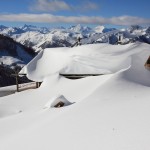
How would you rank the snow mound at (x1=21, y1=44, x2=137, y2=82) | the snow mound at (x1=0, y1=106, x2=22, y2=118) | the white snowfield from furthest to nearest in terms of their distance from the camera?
the snow mound at (x1=21, y1=44, x2=137, y2=82)
the snow mound at (x1=0, y1=106, x2=22, y2=118)
the white snowfield

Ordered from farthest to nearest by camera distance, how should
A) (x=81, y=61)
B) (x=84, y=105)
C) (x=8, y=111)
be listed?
(x=81, y=61) < (x=8, y=111) < (x=84, y=105)

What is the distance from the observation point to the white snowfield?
12.1 meters

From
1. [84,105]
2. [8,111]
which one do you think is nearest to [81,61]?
[8,111]

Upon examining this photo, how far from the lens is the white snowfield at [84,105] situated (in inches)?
477

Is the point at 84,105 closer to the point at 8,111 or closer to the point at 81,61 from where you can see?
the point at 8,111

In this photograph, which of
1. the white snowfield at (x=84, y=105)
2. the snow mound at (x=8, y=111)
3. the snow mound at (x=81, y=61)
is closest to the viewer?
the white snowfield at (x=84, y=105)

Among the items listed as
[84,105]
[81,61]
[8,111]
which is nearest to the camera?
[84,105]

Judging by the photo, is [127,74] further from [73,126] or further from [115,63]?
[73,126]

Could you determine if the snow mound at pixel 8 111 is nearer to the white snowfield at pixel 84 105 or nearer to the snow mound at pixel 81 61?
the white snowfield at pixel 84 105

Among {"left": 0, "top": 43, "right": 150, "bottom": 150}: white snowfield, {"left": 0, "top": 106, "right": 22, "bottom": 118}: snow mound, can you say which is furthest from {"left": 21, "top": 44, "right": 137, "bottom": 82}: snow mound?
{"left": 0, "top": 106, "right": 22, "bottom": 118}: snow mound

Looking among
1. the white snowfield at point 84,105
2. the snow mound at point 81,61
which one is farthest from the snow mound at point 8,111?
the snow mound at point 81,61

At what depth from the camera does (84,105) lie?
1875 cm

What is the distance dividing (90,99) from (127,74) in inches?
280

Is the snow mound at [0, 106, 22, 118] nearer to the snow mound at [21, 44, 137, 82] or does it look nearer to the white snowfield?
the white snowfield
